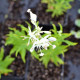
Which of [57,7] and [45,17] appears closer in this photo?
[57,7]

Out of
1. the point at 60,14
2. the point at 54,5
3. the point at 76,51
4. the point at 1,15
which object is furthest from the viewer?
the point at 1,15

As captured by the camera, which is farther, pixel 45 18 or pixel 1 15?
pixel 1 15

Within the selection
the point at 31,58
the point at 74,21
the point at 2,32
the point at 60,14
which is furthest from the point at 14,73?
the point at 74,21

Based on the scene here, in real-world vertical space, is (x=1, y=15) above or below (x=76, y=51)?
above

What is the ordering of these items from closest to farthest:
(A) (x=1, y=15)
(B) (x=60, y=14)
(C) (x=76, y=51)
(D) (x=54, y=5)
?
(D) (x=54, y=5), (B) (x=60, y=14), (C) (x=76, y=51), (A) (x=1, y=15)

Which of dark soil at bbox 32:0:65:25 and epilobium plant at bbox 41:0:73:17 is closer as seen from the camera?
epilobium plant at bbox 41:0:73:17

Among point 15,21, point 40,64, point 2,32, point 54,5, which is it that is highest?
point 54,5

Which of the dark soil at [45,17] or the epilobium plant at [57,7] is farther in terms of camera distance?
the dark soil at [45,17]

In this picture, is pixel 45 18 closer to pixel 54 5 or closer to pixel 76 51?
pixel 54 5
